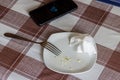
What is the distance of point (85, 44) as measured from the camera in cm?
78

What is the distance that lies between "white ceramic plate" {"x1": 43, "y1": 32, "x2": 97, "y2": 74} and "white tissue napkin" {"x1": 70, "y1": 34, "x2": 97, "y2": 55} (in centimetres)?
1

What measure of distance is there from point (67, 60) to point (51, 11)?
0.20 m

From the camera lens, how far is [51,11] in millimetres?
877

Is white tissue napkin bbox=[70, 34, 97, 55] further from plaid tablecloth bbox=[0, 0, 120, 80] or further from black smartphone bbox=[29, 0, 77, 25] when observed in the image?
black smartphone bbox=[29, 0, 77, 25]

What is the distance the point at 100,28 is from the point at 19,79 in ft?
1.05

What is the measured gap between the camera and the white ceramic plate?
0.76 meters

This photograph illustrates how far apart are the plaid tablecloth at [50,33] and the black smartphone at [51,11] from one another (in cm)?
2

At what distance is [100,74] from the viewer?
76 cm

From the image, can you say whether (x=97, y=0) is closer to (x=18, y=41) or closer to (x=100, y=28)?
(x=100, y=28)

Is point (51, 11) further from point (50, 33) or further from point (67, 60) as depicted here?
point (67, 60)

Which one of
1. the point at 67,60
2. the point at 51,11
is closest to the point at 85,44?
the point at 67,60

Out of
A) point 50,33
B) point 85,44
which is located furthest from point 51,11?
point 85,44

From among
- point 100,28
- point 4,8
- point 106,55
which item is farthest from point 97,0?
point 4,8

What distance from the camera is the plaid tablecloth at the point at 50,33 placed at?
767 millimetres
